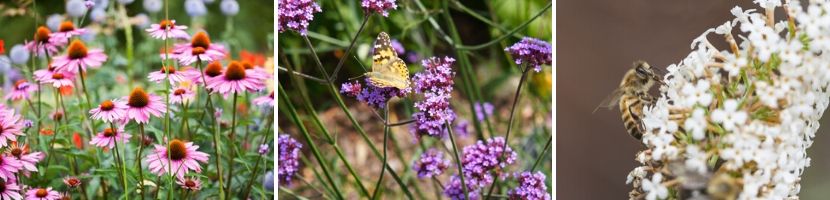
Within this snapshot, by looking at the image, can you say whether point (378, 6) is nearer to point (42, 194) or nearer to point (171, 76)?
point (171, 76)

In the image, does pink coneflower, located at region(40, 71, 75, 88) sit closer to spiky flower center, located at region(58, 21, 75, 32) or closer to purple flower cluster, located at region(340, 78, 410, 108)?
spiky flower center, located at region(58, 21, 75, 32)

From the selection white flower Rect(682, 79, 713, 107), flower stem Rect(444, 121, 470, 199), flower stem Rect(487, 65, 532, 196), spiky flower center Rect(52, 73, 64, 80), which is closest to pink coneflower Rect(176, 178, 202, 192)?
spiky flower center Rect(52, 73, 64, 80)

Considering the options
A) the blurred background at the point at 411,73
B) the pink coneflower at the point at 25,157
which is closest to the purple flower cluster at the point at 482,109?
the blurred background at the point at 411,73

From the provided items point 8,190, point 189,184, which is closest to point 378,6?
point 189,184

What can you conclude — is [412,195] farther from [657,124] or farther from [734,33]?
[734,33]

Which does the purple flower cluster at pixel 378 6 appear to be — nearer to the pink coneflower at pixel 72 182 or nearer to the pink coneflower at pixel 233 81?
the pink coneflower at pixel 233 81

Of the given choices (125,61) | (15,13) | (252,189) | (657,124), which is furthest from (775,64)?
(15,13)
